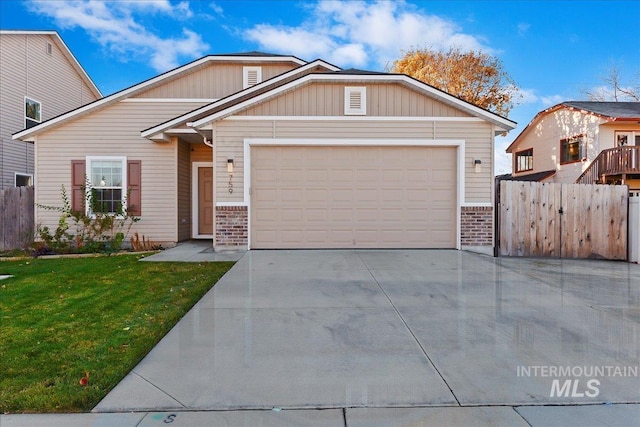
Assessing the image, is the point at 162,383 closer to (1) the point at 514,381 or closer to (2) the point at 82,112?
(1) the point at 514,381

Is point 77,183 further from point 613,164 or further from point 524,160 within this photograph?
point 524,160

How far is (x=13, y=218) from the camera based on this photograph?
424 inches

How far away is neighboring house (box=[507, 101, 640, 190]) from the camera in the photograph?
54.8 feet

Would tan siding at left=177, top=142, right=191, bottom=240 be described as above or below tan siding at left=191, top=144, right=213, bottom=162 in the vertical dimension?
below

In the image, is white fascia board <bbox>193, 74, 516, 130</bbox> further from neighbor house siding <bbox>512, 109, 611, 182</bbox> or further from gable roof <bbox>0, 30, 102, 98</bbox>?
neighbor house siding <bbox>512, 109, 611, 182</bbox>

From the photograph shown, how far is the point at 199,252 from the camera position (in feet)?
29.9

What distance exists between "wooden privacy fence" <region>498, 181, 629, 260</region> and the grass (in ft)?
22.5

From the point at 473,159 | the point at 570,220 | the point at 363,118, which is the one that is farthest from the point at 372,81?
the point at 570,220

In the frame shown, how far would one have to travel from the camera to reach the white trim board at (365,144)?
8.92 metres

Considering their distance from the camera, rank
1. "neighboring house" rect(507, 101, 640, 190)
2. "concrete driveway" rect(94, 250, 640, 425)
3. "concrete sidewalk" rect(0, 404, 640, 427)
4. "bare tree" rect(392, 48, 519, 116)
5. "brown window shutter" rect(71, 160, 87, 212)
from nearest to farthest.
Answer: "concrete sidewalk" rect(0, 404, 640, 427)
"concrete driveway" rect(94, 250, 640, 425)
"brown window shutter" rect(71, 160, 87, 212)
"neighboring house" rect(507, 101, 640, 190)
"bare tree" rect(392, 48, 519, 116)

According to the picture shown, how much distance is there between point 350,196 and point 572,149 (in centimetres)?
1689

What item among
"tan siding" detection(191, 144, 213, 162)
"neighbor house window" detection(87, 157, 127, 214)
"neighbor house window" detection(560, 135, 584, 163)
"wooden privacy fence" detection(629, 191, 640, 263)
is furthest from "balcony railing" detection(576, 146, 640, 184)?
"neighbor house window" detection(87, 157, 127, 214)

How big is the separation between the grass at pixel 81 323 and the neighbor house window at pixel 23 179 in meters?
8.50

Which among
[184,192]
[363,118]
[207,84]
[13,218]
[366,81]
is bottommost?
[13,218]
